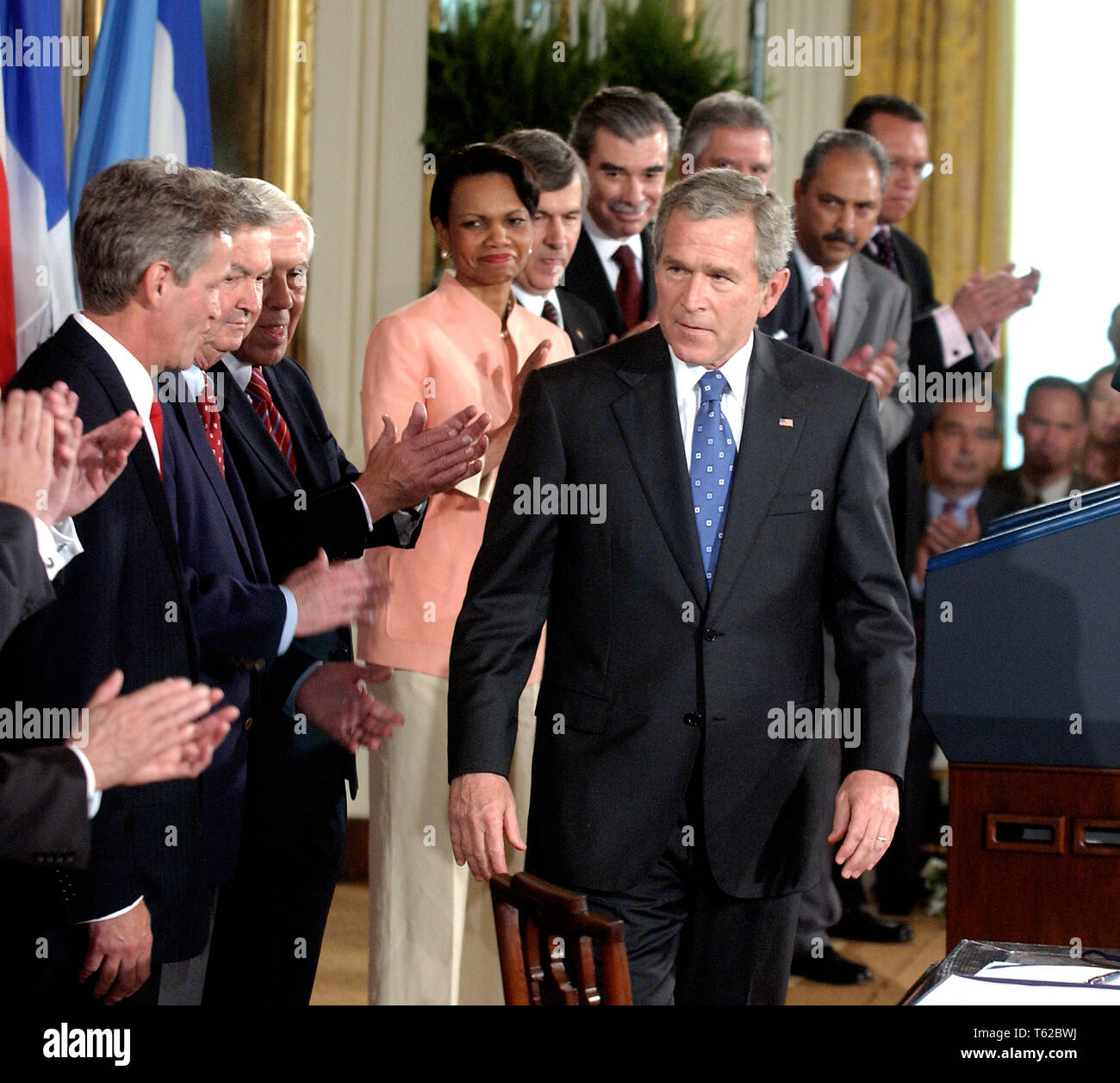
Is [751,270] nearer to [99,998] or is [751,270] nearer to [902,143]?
[99,998]

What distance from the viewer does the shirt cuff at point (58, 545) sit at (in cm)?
213

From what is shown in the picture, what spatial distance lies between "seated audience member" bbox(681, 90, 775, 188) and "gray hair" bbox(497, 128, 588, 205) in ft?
1.93

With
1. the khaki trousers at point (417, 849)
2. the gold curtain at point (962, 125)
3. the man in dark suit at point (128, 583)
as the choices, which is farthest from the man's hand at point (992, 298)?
the man in dark suit at point (128, 583)

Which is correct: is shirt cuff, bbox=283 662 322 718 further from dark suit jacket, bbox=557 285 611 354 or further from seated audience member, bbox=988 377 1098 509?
seated audience member, bbox=988 377 1098 509

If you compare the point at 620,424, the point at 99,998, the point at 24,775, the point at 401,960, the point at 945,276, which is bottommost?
the point at 401,960

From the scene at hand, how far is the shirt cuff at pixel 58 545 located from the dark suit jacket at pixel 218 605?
236 mm

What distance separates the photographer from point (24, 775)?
193cm

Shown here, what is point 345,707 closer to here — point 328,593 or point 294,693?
point 294,693

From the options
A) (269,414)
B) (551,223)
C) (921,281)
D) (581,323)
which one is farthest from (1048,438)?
(269,414)

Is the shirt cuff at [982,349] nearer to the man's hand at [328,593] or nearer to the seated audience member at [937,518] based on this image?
the seated audience member at [937,518]

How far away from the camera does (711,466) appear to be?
8.18 ft

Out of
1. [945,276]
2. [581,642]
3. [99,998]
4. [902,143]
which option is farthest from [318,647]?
[945,276]

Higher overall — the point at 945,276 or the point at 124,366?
the point at 945,276

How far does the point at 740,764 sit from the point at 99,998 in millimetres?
959
